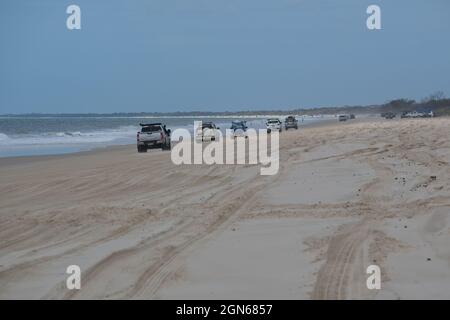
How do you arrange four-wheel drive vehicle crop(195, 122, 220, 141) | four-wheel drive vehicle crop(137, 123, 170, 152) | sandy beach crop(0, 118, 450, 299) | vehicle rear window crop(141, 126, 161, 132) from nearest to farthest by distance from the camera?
sandy beach crop(0, 118, 450, 299) < four-wheel drive vehicle crop(137, 123, 170, 152) < vehicle rear window crop(141, 126, 161, 132) < four-wheel drive vehicle crop(195, 122, 220, 141)

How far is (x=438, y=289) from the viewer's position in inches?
244

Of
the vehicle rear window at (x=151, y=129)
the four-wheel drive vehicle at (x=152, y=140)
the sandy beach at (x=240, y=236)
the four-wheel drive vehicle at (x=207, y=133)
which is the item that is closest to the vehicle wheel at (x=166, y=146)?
the four-wheel drive vehicle at (x=152, y=140)

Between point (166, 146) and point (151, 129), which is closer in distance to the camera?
point (166, 146)

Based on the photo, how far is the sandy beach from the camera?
261 inches

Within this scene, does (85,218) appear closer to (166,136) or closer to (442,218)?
(442,218)

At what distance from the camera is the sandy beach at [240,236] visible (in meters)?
6.64

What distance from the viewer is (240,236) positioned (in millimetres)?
9094

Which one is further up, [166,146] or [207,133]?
[207,133]

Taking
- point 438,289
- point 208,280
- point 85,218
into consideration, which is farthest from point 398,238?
point 85,218

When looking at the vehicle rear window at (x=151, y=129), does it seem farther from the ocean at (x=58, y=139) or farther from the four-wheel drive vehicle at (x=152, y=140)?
the ocean at (x=58, y=139)

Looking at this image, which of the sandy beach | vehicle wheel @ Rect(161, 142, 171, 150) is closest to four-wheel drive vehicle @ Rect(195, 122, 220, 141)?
vehicle wheel @ Rect(161, 142, 171, 150)

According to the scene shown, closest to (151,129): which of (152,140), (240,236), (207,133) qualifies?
(152,140)

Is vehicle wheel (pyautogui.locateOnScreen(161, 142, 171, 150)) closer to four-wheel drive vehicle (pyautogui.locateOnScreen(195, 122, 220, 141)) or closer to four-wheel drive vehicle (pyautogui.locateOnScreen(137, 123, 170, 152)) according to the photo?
four-wheel drive vehicle (pyautogui.locateOnScreen(137, 123, 170, 152))

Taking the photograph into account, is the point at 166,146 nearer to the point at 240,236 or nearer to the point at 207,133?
the point at 207,133
